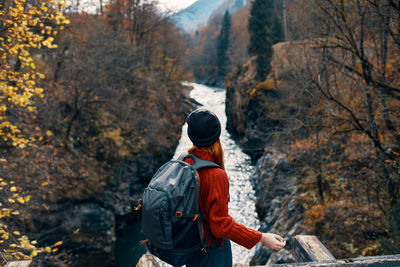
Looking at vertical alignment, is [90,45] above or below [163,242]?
above

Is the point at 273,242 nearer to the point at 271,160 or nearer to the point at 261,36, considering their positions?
the point at 271,160

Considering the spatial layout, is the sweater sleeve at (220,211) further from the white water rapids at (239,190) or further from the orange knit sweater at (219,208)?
the white water rapids at (239,190)

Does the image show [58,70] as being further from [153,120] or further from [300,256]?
[300,256]

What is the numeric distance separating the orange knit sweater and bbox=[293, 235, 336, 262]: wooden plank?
3.00ft

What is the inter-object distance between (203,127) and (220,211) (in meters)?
0.62

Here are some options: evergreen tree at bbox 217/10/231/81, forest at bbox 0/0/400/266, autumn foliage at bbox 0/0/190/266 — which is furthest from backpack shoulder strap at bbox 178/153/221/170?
evergreen tree at bbox 217/10/231/81

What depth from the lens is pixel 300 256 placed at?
2.63 metres

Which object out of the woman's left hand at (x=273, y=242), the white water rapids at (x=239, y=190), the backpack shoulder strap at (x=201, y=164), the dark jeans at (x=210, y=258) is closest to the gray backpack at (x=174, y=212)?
the backpack shoulder strap at (x=201, y=164)

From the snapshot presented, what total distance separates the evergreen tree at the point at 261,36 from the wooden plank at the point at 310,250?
20422 mm

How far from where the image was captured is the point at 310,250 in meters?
2.47

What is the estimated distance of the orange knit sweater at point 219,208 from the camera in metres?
1.80

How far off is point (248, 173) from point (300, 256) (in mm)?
14507

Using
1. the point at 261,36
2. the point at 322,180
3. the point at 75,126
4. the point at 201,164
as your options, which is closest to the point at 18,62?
the point at 201,164

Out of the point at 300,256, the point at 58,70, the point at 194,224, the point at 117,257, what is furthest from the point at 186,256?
the point at 58,70
